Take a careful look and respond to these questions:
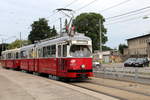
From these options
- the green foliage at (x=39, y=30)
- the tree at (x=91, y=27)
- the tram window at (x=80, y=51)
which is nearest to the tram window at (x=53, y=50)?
the tram window at (x=80, y=51)

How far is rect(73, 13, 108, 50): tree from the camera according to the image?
6209 cm

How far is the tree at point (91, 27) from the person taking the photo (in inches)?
2445

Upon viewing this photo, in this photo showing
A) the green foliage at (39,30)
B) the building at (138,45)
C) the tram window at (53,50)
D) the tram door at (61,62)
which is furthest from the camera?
the building at (138,45)

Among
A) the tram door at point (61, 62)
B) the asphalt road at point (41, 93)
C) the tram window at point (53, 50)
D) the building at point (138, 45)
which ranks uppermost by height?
the building at point (138, 45)

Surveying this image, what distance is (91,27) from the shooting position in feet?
208

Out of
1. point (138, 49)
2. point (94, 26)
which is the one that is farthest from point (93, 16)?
point (138, 49)

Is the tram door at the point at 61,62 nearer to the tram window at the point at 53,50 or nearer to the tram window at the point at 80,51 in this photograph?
the tram window at the point at 80,51

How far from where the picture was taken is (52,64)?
18969mm

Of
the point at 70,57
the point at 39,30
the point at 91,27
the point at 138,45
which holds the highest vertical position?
the point at 91,27

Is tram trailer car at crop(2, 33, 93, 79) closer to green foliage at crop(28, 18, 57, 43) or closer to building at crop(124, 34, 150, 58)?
green foliage at crop(28, 18, 57, 43)

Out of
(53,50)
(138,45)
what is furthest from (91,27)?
(53,50)

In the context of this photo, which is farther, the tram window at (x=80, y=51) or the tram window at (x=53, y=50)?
the tram window at (x=53, y=50)

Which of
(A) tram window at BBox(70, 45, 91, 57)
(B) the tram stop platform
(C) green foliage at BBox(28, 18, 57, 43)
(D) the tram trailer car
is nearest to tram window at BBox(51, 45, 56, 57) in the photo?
(D) the tram trailer car

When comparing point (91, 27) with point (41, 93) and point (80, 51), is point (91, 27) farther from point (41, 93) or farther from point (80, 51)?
point (41, 93)
